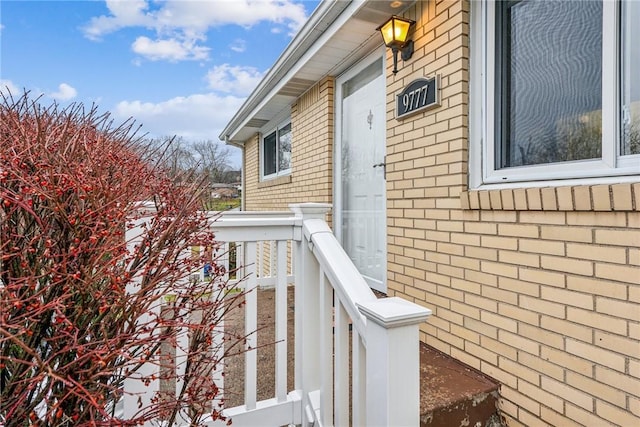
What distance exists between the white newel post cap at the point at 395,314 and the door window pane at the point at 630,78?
1246 millimetres

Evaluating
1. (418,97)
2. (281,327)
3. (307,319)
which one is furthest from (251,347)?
(418,97)

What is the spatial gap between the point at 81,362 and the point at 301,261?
1.24m

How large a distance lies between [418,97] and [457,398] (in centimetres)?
197

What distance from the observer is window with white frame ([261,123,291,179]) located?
6336 millimetres

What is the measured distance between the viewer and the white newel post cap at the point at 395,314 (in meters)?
1.12

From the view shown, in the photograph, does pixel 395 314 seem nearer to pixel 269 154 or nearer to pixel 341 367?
pixel 341 367

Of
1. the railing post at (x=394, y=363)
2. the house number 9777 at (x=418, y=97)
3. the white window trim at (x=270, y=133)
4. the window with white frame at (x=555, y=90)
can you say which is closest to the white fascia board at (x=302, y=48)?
the white window trim at (x=270, y=133)

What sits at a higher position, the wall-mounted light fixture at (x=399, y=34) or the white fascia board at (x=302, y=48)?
the white fascia board at (x=302, y=48)

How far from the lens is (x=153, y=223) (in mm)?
1304

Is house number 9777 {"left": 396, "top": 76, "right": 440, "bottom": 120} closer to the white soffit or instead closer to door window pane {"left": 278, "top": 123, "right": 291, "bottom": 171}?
Result: the white soffit

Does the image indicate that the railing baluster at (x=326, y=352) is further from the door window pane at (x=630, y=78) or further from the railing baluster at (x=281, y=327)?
the door window pane at (x=630, y=78)

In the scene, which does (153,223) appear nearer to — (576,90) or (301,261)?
(301,261)

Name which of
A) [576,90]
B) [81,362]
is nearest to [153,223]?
[81,362]

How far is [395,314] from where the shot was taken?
1122 millimetres
